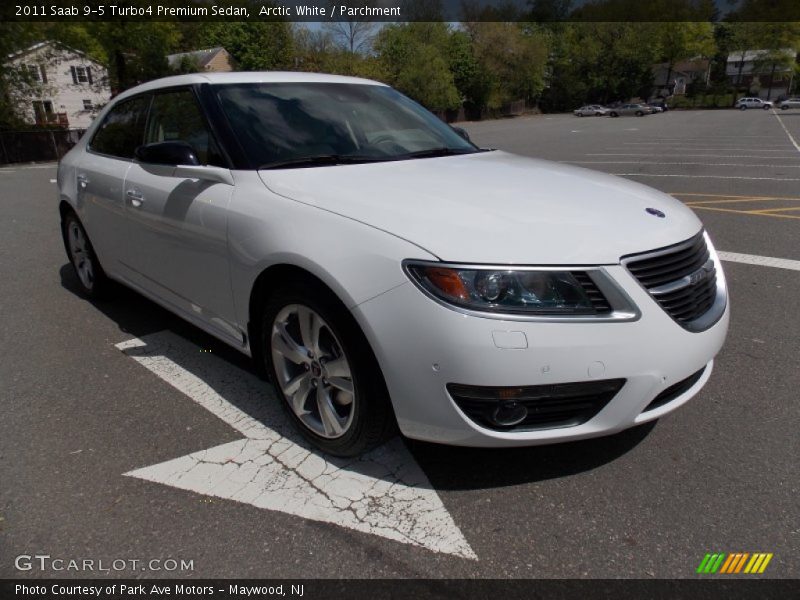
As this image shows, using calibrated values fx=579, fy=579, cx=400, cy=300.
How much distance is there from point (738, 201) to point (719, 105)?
76.2 meters

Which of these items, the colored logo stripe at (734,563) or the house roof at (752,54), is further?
the house roof at (752,54)

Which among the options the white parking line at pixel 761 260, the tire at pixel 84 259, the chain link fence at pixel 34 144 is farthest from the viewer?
the chain link fence at pixel 34 144

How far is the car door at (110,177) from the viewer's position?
12.0ft

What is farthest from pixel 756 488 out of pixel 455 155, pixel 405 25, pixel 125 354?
pixel 405 25

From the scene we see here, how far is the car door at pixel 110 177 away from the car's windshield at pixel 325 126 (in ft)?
3.37

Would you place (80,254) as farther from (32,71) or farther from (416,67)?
(416,67)

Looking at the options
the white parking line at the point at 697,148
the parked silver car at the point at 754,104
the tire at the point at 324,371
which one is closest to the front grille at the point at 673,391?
the tire at the point at 324,371

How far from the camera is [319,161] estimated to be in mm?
2828

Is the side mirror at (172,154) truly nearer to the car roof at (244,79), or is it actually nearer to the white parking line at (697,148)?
the car roof at (244,79)

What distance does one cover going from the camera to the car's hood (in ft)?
6.63

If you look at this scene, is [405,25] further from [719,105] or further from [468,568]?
[468,568]

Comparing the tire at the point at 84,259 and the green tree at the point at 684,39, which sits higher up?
the green tree at the point at 684,39

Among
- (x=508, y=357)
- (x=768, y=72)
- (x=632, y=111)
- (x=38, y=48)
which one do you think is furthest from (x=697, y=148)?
(x=768, y=72)
